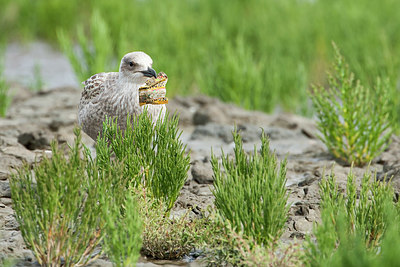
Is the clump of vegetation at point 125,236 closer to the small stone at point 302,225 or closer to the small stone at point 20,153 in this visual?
the small stone at point 302,225

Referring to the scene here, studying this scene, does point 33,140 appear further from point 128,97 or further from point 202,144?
point 128,97

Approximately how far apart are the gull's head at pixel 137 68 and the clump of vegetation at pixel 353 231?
1181mm

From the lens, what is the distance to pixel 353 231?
3297 millimetres

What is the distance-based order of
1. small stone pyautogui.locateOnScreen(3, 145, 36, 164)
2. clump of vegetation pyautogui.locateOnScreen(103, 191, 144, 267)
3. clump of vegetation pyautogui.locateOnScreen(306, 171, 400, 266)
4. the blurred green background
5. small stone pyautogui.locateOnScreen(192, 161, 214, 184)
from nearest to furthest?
1. clump of vegetation pyautogui.locateOnScreen(306, 171, 400, 266)
2. clump of vegetation pyautogui.locateOnScreen(103, 191, 144, 267)
3. small stone pyautogui.locateOnScreen(192, 161, 214, 184)
4. small stone pyautogui.locateOnScreen(3, 145, 36, 164)
5. the blurred green background

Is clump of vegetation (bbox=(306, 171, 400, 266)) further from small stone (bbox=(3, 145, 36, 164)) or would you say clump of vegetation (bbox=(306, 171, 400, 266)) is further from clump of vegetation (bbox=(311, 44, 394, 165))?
small stone (bbox=(3, 145, 36, 164))

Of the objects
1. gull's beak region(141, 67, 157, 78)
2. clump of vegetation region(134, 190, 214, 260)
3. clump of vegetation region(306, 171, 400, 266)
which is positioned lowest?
clump of vegetation region(134, 190, 214, 260)

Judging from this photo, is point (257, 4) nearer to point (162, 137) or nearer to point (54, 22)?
point (54, 22)

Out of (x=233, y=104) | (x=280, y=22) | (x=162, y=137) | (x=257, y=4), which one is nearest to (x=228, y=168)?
(x=162, y=137)

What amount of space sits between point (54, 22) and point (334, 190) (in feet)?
33.2

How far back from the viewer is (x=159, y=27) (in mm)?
9047

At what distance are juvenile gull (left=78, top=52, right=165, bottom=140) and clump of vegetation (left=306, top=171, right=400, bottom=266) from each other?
1.18 metres

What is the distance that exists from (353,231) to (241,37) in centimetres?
553

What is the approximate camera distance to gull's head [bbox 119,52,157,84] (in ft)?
11.7

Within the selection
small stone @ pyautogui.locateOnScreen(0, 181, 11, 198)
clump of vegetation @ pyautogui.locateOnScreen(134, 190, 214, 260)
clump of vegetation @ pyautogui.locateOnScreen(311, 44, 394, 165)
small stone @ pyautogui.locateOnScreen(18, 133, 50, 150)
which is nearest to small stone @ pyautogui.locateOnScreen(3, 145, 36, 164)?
small stone @ pyautogui.locateOnScreen(18, 133, 50, 150)
